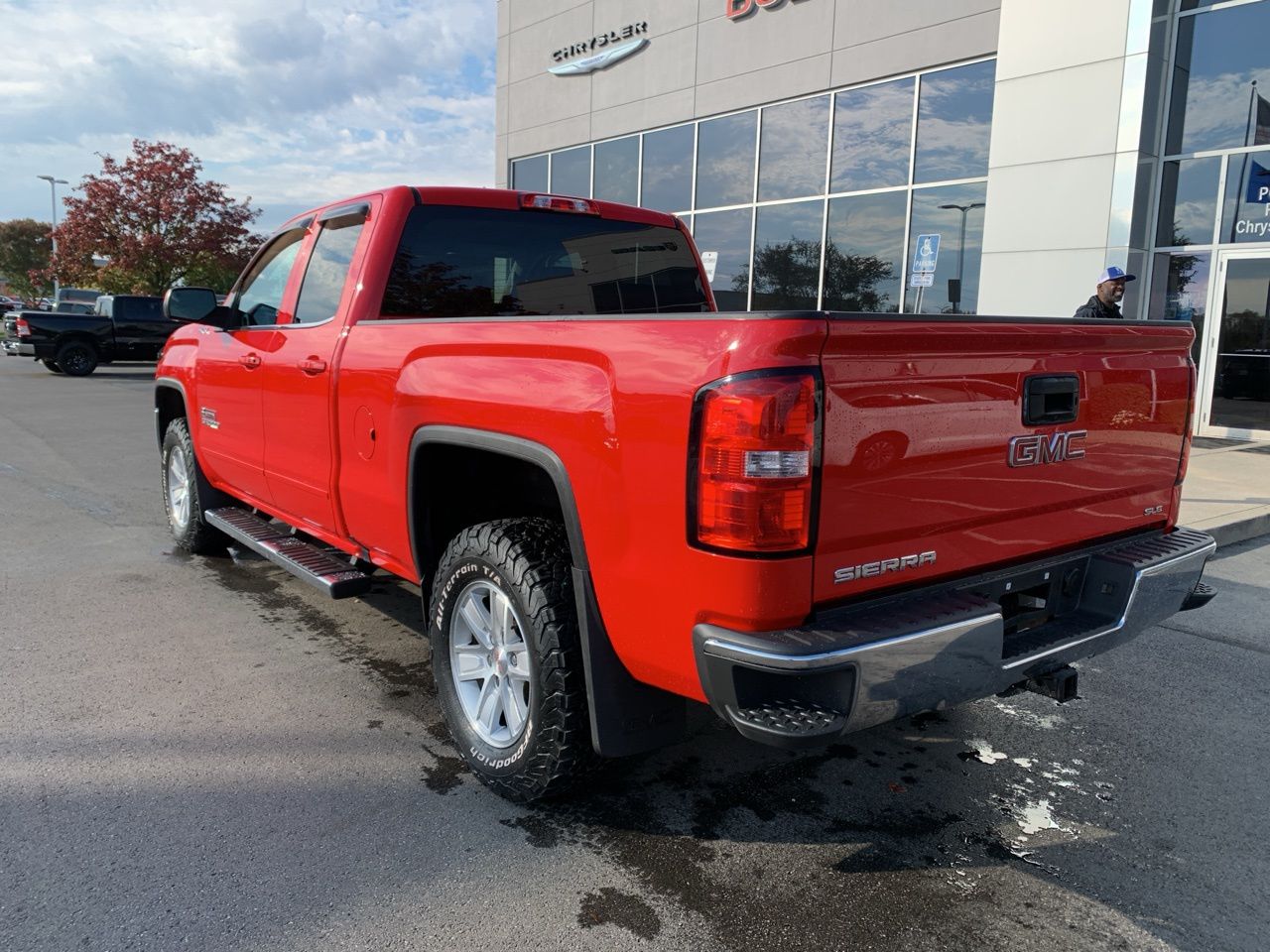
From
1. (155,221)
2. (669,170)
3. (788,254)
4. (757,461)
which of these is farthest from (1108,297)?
(155,221)

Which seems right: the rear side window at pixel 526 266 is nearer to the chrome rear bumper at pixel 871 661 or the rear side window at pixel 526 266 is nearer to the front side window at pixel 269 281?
the front side window at pixel 269 281

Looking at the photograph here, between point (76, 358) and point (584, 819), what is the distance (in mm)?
23313

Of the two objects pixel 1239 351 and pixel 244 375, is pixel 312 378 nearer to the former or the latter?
pixel 244 375

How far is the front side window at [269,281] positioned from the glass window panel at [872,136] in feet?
37.8

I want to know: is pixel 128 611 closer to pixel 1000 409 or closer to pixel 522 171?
pixel 1000 409

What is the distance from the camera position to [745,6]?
16.1 metres

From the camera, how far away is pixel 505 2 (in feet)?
70.4

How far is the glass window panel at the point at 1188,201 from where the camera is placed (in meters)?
11.9

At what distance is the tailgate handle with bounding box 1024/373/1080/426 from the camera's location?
269cm

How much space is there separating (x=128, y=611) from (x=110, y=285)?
35.2m

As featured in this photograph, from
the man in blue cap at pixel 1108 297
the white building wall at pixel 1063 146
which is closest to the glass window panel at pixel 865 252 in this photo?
the white building wall at pixel 1063 146

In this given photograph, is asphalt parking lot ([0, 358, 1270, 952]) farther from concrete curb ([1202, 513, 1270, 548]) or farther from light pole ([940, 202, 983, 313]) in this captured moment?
light pole ([940, 202, 983, 313])

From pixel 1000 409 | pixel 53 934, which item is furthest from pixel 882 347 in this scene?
pixel 53 934

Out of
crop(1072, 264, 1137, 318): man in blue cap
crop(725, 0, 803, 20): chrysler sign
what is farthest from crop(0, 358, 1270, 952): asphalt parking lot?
crop(725, 0, 803, 20): chrysler sign
